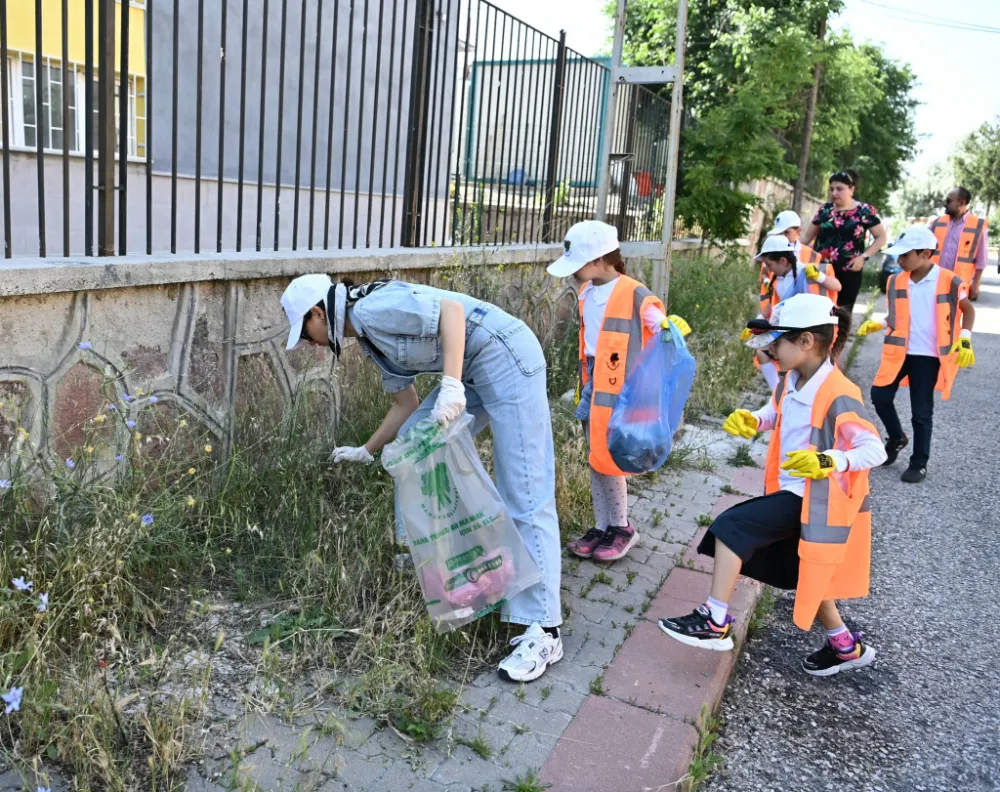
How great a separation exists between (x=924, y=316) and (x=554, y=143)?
127 inches

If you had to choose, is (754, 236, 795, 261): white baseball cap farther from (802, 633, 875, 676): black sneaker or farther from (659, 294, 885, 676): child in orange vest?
(802, 633, 875, 676): black sneaker

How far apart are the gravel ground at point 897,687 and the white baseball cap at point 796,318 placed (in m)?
1.30

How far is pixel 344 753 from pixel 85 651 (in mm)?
902

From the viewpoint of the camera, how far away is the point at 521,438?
3.13 m

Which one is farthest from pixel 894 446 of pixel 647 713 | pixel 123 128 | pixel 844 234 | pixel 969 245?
pixel 123 128

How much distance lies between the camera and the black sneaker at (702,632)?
3.21 m

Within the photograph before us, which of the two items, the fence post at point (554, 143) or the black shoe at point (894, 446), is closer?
the black shoe at point (894, 446)

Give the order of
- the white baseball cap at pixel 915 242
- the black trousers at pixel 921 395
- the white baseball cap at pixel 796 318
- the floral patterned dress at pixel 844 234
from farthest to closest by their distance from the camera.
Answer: the floral patterned dress at pixel 844 234 → the black trousers at pixel 921 395 → the white baseball cap at pixel 915 242 → the white baseball cap at pixel 796 318

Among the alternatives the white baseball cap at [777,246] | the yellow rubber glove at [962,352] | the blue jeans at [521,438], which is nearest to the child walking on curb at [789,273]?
the white baseball cap at [777,246]

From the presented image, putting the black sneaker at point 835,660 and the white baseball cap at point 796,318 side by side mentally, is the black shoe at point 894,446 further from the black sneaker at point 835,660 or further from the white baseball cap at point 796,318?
the white baseball cap at point 796,318

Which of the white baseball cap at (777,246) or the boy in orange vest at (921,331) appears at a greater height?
the white baseball cap at (777,246)

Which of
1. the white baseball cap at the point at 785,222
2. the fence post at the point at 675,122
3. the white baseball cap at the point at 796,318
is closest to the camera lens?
the white baseball cap at the point at 796,318

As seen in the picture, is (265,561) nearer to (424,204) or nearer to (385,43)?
(424,204)

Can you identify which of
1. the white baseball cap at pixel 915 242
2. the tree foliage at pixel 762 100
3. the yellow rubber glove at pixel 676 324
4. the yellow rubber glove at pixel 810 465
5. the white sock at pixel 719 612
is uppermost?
the tree foliage at pixel 762 100
